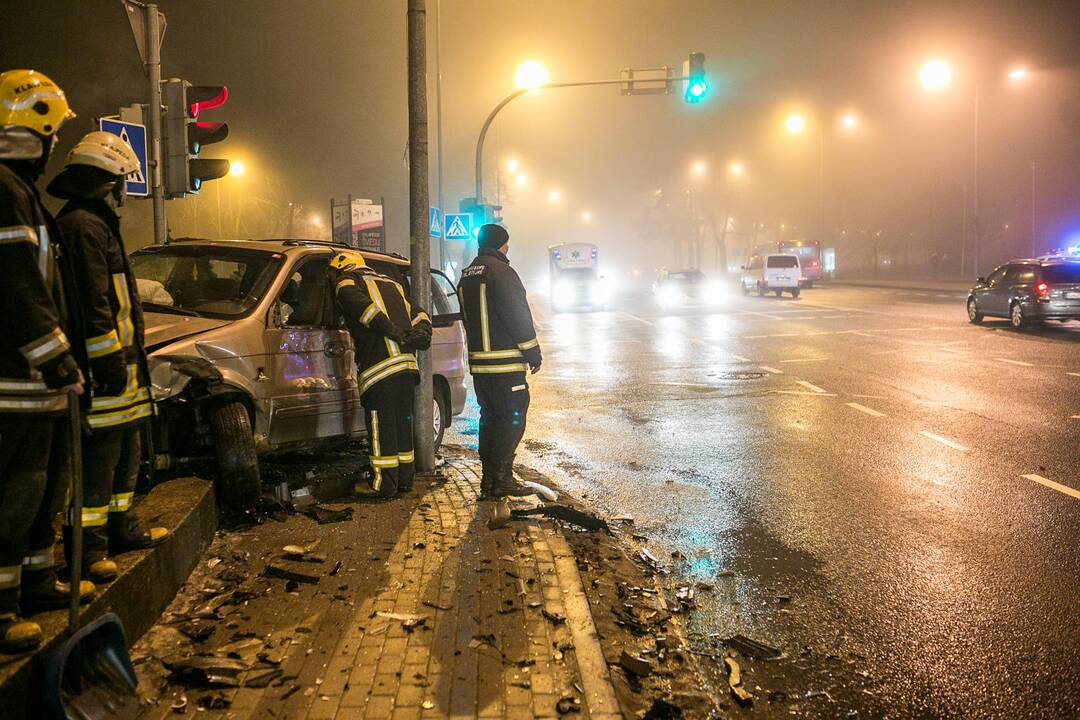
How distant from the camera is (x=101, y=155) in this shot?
3.84 metres

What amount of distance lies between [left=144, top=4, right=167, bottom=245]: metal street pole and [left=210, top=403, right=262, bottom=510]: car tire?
4.10 m

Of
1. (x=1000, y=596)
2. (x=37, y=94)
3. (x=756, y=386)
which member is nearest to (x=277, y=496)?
(x=37, y=94)

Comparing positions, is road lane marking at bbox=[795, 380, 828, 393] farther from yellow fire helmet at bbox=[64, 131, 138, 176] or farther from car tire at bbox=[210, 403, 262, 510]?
yellow fire helmet at bbox=[64, 131, 138, 176]

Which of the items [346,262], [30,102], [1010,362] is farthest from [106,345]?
[1010,362]

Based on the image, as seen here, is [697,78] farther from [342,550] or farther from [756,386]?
[342,550]

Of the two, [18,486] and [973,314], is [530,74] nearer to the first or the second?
[973,314]

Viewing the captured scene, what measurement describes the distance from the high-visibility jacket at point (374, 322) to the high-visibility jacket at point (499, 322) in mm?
431

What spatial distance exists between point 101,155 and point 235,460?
7.68 ft

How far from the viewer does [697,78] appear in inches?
760

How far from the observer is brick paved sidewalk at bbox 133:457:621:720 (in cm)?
334

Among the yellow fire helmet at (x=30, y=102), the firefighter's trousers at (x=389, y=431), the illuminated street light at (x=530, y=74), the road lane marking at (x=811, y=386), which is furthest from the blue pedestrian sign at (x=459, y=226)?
the yellow fire helmet at (x=30, y=102)

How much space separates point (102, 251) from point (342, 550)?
226 centimetres

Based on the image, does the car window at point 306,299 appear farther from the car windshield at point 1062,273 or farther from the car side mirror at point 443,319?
the car windshield at point 1062,273

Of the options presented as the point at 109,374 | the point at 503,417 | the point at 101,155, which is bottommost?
the point at 503,417
